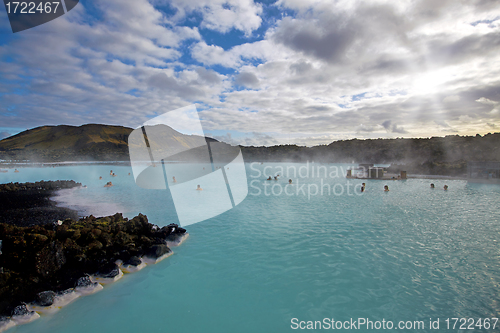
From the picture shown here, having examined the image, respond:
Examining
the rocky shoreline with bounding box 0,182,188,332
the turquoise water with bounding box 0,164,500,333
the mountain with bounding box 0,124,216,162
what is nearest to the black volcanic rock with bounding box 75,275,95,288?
the rocky shoreline with bounding box 0,182,188,332

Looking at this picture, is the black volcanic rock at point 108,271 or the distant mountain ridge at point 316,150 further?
the distant mountain ridge at point 316,150

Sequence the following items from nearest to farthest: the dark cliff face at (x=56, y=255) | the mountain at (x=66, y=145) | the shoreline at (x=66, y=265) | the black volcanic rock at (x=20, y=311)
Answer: the black volcanic rock at (x=20, y=311), the shoreline at (x=66, y=265), the dark cliff face at (x=56, y=255), the mountain at (x=66, y=145)

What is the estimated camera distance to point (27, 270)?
564cm

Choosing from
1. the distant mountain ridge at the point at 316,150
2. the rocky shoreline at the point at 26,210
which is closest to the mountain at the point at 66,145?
the distant mountain ridge at the point at 316,150

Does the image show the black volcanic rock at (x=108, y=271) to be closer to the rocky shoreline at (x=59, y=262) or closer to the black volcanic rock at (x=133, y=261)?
the rocky shoreline at (x=59, y=262)

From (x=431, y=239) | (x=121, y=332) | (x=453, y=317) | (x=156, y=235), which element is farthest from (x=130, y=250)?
(x=431, y=239)

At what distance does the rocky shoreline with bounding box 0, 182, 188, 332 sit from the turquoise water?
0.33 meters

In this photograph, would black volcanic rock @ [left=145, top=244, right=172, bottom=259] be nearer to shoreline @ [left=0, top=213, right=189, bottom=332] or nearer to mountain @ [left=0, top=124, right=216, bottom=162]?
shoreline @ [left=0, top=213, right=189, bottom=332]

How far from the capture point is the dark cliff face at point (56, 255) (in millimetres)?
5266

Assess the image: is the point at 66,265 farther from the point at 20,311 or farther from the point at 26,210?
the point at 26,210

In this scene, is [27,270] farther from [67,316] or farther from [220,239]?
[220,239]

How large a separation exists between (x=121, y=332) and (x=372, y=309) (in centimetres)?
558

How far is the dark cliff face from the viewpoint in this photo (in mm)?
5266

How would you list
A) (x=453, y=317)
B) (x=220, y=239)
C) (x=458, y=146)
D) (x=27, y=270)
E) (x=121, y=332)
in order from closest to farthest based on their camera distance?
(x=121, y=332)
(x=453, y=317)
(x=27, y=270)
(x=220, y=239)
(x=458, y=146)
